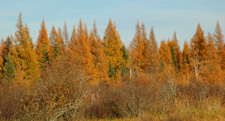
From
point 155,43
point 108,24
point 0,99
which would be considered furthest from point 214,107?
point 155,43

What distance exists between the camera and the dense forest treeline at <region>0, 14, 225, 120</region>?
393 inches

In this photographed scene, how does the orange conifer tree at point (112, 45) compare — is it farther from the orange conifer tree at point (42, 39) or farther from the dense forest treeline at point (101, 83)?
the orange conifer tree at point (42, 39)

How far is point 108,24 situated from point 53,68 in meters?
25.8

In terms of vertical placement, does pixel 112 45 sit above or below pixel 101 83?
above

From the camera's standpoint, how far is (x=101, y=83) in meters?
27.6

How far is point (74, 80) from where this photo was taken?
10.7 meters

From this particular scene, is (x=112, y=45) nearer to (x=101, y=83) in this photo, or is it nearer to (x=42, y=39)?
(x=101, y=83)

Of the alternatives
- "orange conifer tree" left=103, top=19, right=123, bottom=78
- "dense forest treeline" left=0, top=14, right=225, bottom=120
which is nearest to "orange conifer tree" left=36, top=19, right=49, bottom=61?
"dense forest treeline" left=0, top=14, right=225, bottom=120

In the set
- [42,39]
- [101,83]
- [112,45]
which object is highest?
[42,39]

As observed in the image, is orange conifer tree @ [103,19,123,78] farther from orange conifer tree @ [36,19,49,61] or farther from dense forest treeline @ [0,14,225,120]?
orange conifer tree @ [36,19,49,61]

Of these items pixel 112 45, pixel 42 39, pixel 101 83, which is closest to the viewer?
pixel 101 83

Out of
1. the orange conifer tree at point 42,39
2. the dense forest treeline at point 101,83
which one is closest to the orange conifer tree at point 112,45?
the dense forest treeline at point 101,83

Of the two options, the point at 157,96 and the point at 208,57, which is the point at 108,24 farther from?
the point at 157,96

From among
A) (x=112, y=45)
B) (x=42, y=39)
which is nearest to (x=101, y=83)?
(x=112, y=45)
